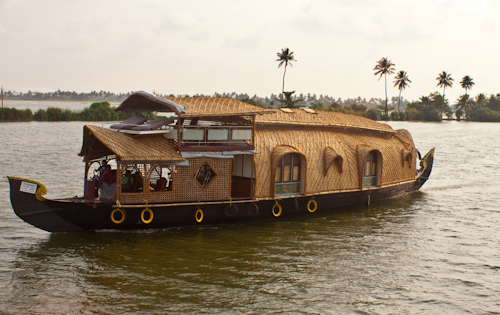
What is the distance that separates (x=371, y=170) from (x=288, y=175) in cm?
404

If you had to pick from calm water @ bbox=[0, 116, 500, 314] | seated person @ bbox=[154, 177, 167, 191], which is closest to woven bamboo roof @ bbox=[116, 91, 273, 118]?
seated person @ bbox=[154, 177, 167, 191]

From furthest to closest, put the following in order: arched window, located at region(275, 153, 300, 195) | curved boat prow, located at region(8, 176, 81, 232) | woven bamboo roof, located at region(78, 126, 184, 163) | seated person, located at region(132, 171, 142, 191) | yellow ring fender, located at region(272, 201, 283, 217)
→ arched window, located at region(275, 153, 300, 195) < yellow ring fender, located at region(272, 201, 283, 217) < seated person, located at region(132, 171, 142, 191) < woven bamboo roof, located at region(78, 126, 184, 163) < curved boat prow, located at region(8, 176, 81, 232)

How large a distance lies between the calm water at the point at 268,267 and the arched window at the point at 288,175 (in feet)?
3.48

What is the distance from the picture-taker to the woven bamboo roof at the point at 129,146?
1266 cm

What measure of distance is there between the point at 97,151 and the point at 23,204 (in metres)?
2.70

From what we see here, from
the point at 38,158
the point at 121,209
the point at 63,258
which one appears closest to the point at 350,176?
the point at 121,209

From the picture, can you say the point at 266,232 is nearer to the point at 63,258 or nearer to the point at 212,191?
the point at 212,191

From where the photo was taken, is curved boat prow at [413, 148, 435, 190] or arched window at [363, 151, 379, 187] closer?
arched window at [363, 151, 379, 187]

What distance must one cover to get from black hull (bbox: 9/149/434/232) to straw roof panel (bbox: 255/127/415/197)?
53cm

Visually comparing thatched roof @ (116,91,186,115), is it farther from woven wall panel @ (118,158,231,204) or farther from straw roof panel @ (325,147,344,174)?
straw roof panel @ (325,147,344,174)

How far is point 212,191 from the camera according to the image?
46.6 feet

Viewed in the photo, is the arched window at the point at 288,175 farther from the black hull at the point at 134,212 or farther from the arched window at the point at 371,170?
the arched window at the point at 371,170

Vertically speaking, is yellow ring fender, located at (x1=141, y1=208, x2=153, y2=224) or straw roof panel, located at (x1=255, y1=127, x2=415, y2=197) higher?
straw roof panel, located at (x1=255, y1=127, x2=415, y2=197)

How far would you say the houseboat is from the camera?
505 inches
